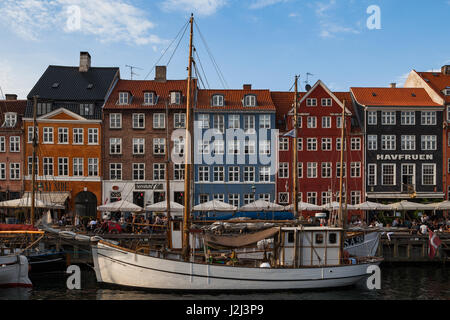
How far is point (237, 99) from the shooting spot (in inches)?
2000

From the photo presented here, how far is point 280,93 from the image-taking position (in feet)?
176

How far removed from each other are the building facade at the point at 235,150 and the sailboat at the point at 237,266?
926 inches

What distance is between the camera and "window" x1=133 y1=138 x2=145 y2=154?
1924 inches

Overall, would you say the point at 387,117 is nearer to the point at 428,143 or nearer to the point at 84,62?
the point at 428,143

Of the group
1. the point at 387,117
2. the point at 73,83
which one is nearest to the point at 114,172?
the point at 73,83

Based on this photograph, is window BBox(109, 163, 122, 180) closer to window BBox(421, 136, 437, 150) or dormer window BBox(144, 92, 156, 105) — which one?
dormer window BBox(144, 92, 156, 105)

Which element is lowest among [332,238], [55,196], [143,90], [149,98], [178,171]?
[332,238]

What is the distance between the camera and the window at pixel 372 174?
4944 centimetres

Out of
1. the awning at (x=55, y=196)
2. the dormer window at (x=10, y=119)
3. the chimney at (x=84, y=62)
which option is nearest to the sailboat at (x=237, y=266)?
the awning at (x=55, y=196)

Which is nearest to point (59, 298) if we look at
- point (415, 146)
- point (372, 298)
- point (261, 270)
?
point (261, 270)

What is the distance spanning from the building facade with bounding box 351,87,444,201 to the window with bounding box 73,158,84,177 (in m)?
27.9

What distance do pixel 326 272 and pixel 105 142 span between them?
30.0m

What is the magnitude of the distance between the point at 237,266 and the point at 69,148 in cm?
2964

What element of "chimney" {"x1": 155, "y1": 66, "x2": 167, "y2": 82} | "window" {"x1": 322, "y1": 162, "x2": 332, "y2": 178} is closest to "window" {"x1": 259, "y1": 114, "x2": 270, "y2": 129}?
"window" {"x1": 322, "y1": 162, "x2": 332, "y2": 178}
